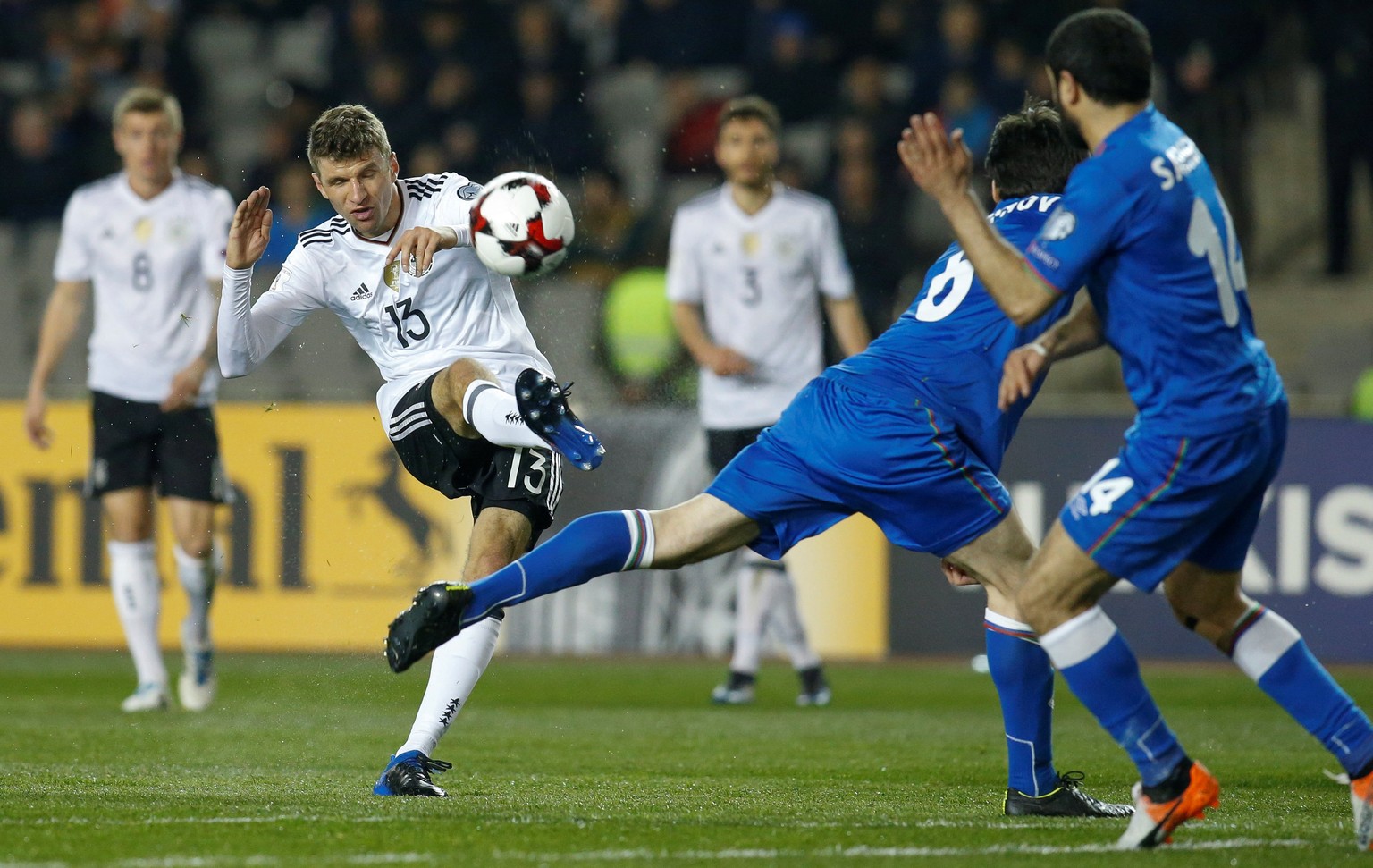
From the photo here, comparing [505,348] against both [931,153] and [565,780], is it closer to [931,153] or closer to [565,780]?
[565,780]

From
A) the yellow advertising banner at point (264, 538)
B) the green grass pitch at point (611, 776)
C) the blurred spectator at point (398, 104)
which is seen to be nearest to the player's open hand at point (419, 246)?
the green grass pitch at point (611, 776)

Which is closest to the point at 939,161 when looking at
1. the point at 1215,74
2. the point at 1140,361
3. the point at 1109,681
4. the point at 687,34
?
the point at 1140,361

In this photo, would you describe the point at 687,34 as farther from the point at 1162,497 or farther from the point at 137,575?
the point at 1162,497

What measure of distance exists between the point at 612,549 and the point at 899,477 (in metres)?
0.79

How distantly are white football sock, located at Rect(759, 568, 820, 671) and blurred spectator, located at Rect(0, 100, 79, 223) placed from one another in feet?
24.3

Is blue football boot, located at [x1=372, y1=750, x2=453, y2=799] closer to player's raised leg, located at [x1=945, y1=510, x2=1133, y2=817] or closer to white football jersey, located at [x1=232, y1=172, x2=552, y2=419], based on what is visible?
white football jersey, located at [x1=232, y1=172, x2=552, y2=419]

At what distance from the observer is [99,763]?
6.04 meters

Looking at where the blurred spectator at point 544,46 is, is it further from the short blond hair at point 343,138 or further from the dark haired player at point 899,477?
the dark haired player at point 899,477

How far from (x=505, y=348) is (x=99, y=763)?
2.01 metres

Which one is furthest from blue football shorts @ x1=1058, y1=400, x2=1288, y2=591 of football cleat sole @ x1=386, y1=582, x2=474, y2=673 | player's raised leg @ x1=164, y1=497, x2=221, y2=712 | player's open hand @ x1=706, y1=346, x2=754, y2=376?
player's raised leg @ x1=164, y1=497, x2=221, y2=712

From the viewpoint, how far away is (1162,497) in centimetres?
418

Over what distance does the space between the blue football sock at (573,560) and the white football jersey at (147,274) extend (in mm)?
3837

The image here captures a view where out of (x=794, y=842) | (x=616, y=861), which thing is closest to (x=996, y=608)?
(x=794, y=842)

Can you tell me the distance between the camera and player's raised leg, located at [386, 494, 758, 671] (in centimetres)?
476
